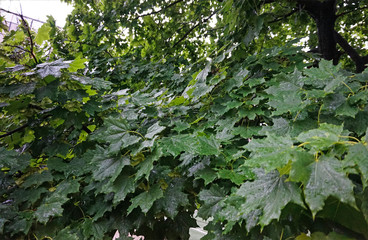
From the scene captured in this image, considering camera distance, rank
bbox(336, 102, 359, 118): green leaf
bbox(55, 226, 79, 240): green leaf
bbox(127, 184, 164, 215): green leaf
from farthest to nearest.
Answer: bbox(55, 226, 79, 240): green leaf, bbox(127, 184, 164, 215): green leaf, bbox(336, 102, 359, 118): green leaf

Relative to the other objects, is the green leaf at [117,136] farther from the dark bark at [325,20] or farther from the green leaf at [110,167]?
the dark bark at [325,20]

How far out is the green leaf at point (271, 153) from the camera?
553mm

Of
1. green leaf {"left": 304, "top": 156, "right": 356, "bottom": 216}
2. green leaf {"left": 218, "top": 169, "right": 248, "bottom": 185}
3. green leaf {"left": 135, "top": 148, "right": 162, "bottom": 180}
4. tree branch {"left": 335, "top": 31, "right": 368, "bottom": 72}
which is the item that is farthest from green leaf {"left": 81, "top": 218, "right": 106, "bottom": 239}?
tree branch {"left": 335, "top": 31, "right": 368, "bottom": 72}

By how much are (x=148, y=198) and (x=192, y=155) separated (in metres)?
0.28

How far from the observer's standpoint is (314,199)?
0.53 meters

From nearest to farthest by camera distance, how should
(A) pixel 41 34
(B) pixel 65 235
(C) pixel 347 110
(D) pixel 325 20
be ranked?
(C) pixel 347 110, (B) pixel 65 235, (A) pixel 41 34, (D) pixel 325 20

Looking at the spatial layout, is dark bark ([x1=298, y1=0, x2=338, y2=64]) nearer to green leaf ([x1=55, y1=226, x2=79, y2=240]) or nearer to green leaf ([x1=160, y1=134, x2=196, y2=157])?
green leaf ([x1=160, y1=134, x2=196, y2=157])

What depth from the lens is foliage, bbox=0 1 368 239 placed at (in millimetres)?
598

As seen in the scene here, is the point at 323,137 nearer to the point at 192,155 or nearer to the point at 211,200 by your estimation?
the point at 211,200

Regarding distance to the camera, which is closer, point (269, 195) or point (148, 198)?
point (269, 195)

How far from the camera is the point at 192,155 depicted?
1.13 m

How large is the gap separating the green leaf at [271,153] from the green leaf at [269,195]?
81mm

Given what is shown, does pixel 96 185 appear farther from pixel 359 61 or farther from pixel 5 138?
pixel 359 61

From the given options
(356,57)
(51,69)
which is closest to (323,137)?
(51,69)
